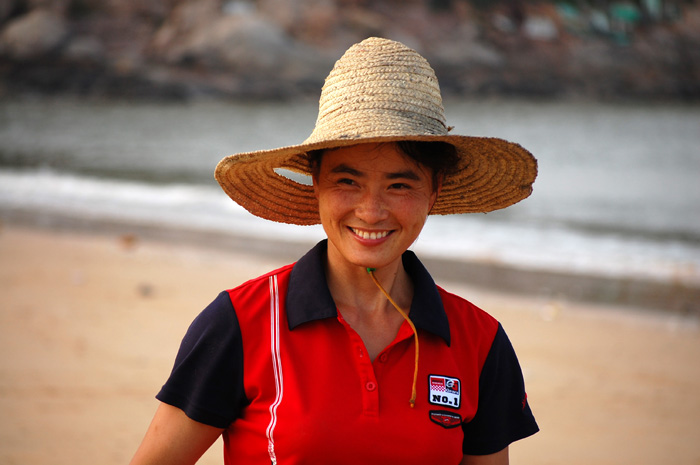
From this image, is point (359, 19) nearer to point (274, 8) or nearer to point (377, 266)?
Result: point (274, 8)

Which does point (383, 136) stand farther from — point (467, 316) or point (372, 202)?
point (467, 316)

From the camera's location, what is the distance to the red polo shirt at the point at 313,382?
134 centimetres

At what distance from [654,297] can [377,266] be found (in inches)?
147

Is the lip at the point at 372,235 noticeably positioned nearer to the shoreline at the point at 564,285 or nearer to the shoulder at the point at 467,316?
the shoulder at the point at 467,316

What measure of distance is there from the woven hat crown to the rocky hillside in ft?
90.1

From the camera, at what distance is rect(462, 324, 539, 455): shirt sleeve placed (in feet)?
4.94

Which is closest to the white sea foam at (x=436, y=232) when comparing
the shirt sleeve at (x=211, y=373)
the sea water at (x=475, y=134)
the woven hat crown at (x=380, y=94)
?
the sea water at (x=475, y=134)

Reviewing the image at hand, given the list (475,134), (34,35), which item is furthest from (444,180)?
(34,35)

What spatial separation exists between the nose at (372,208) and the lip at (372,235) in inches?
0.9

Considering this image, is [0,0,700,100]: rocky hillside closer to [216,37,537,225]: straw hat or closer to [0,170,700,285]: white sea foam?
[0,170,700,285]: white sea foam

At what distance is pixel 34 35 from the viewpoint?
98.4 feet

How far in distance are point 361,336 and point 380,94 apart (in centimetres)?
46

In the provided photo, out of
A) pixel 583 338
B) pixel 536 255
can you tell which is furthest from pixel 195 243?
pixel 583 338

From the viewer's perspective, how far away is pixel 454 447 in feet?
4.66
